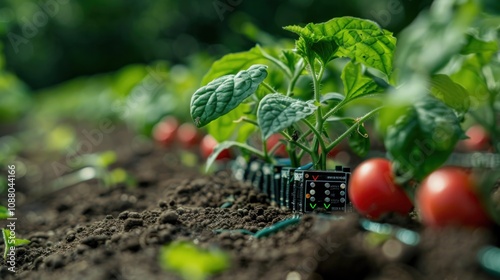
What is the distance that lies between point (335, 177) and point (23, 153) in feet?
15.0

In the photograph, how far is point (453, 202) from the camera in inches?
52.4

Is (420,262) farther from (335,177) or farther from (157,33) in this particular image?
(157,33)

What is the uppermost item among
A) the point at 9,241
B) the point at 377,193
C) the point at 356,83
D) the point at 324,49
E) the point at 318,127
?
the point at 324,49

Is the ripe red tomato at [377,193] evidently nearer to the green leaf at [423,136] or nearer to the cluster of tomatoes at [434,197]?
the cluster of tomatoes at [434,197]

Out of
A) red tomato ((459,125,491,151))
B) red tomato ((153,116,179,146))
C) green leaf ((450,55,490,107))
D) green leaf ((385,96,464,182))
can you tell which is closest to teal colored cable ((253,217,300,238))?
green leaf ((385,96,464,182))

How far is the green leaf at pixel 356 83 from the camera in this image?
1.87 m

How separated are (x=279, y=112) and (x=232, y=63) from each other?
68cm

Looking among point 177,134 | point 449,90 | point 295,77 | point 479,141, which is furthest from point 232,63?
point 177,134

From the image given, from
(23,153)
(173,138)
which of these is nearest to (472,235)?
(173,138)

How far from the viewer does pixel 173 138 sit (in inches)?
179

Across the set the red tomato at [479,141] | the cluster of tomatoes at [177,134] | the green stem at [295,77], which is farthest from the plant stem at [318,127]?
the cluster of tomatoes at [177,134]

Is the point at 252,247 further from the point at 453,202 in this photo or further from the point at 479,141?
the point at 479,141

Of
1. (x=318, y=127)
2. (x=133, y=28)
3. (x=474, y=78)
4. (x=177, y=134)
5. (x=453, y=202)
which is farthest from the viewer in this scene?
(x=133, y=28)

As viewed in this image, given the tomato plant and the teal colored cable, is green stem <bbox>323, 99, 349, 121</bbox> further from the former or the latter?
the teal colored cable
